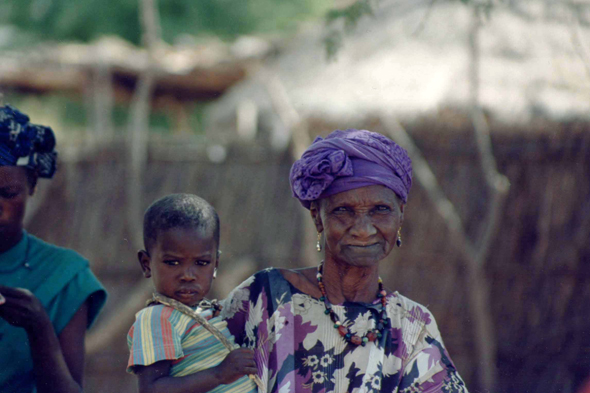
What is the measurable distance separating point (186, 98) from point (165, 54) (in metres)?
2.75

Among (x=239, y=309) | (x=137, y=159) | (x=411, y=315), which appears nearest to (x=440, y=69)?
(x=137, y=159)

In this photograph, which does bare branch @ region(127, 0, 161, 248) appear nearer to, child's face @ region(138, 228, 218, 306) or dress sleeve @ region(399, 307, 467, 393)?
child's face @ region(138, 228, 218, 306)

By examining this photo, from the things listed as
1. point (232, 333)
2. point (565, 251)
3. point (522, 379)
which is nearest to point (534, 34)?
point (565, 251)

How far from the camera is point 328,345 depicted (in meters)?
2.89

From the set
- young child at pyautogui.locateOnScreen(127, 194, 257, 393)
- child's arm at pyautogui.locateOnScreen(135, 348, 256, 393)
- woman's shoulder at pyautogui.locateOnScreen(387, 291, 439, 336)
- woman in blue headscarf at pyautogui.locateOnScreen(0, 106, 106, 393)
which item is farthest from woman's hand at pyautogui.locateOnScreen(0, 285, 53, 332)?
woman's shoulder at pyautogui.locateOnScreen(387, 291, 439, 336)

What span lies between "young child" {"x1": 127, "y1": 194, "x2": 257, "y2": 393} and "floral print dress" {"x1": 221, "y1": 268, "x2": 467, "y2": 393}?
0.12 metres

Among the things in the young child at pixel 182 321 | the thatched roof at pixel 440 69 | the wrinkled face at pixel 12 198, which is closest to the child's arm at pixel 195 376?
the young child at pixel 182 321

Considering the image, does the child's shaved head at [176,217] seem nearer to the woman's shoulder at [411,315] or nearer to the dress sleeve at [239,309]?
the dress sleeve at [239,309]

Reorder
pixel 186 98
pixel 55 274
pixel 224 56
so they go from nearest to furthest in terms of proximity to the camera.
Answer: pixel 55 274 < pixel 224 56 < pixel 186 98

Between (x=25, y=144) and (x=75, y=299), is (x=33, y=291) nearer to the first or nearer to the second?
(x=75, y=299)

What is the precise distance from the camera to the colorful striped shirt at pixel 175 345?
2643mm

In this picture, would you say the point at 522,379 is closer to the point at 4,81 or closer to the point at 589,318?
the point at 589,318

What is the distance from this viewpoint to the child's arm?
2.62 metres

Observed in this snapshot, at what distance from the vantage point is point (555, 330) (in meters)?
7.15
